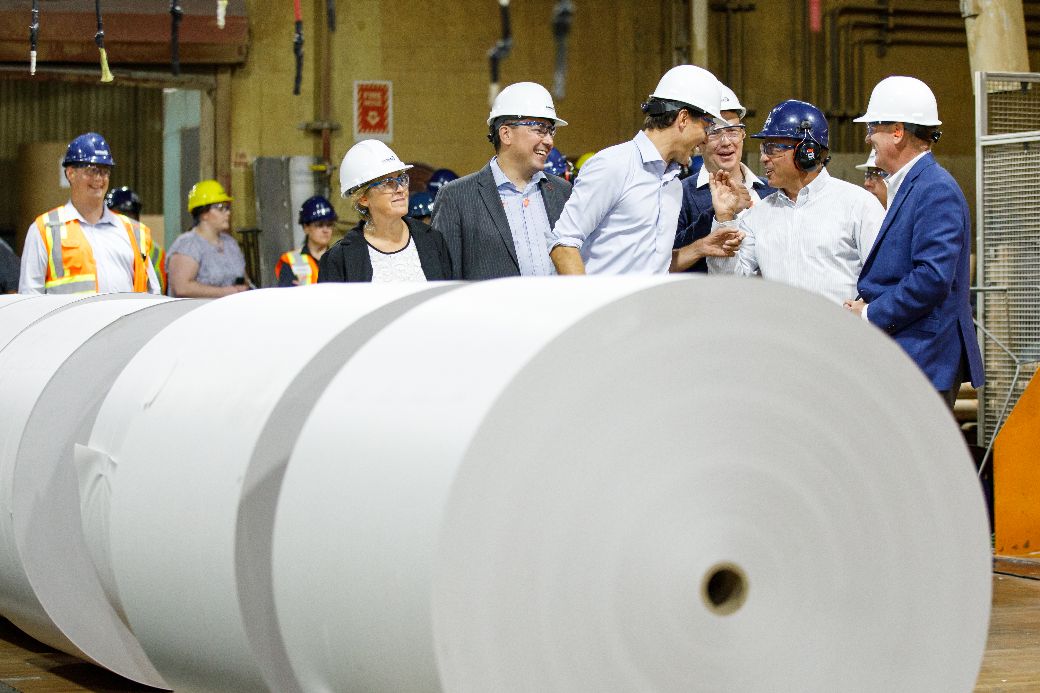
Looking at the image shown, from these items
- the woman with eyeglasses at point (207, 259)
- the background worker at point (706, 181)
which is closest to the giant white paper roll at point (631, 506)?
the background worker at point (706, 181)

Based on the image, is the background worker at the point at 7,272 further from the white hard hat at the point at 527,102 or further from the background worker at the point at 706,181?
the background worker at the point at 706,181

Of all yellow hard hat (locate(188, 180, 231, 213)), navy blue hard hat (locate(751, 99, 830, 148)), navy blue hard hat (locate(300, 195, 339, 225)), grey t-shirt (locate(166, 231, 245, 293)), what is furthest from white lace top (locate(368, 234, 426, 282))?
navy blue hard hat (locate(300, 195, 339, 225))

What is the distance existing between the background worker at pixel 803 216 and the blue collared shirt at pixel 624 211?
384 millimetres

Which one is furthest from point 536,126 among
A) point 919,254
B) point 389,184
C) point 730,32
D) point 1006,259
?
point 730,32

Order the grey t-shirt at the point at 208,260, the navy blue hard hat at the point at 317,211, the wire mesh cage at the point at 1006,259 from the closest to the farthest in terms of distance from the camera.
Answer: the wire mesh cage at the point at 1006,259
the grey t-shirt at the point at 208,260
the navy blue hard hat at the point at 317,211

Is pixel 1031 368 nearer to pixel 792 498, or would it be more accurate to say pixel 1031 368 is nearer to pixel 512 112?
pixel 512 112

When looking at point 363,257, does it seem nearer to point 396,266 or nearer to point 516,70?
point 396,266

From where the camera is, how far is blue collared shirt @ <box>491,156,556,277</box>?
5.93 metres

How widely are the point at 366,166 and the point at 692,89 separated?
1.18 m

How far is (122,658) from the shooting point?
409cm

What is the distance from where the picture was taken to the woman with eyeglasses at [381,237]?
215 inches

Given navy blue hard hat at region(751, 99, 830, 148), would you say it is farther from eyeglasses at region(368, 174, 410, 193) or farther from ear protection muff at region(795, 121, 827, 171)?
eyeglasses at region(368, 174, 410, 193)

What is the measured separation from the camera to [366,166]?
5559mm

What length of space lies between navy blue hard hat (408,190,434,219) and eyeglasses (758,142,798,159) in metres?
3.37
